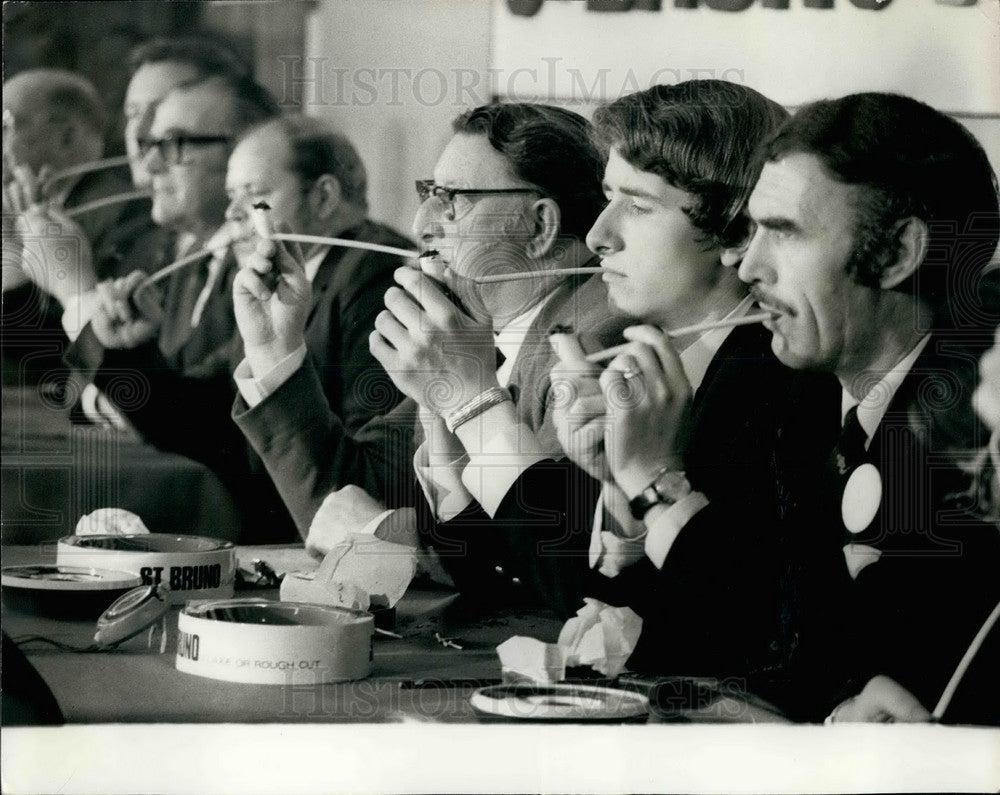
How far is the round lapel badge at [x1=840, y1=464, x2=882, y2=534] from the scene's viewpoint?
2418mm

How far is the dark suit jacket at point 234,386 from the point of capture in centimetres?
245

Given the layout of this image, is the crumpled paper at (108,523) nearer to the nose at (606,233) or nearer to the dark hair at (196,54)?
the dark hair at (196,54)

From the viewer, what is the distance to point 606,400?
7.87 ft

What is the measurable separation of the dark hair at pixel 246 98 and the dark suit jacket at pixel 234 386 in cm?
24

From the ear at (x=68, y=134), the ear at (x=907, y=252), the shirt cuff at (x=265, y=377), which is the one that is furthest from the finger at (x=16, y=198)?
the ear at (x=907, y=252)

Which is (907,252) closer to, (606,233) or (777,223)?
(777,223)

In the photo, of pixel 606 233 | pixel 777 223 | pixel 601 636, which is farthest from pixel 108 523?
pixel 777 223

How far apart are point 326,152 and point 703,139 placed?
620 mm

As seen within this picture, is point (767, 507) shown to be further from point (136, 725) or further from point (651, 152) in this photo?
point (136, 725)

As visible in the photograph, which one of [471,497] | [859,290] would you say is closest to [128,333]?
[471,497]

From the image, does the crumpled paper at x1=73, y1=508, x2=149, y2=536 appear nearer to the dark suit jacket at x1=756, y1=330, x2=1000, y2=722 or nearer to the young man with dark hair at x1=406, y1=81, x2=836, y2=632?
the young man with dark hair at x1=406, y1=81, x2=836, y2=632

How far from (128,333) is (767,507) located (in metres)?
1.11

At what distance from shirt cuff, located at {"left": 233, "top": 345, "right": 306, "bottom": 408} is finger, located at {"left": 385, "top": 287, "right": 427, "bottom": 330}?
0.16 meters

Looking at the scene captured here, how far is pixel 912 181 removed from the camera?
2369mm
